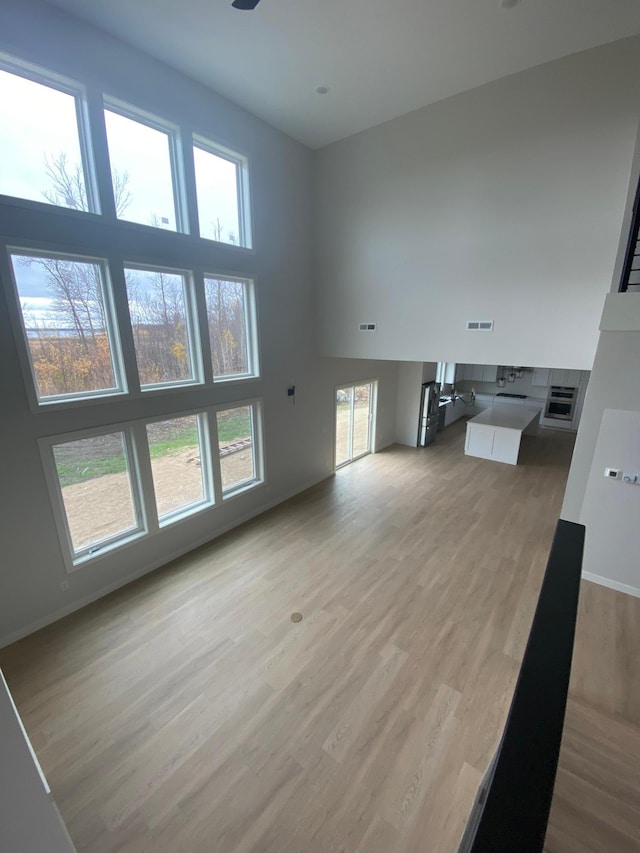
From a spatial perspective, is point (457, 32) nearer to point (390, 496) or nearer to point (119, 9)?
point (119, 9)

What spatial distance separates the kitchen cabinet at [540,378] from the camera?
1071 centimetres

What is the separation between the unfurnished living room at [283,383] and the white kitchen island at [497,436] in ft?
9.72

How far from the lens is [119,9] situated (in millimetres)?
2982

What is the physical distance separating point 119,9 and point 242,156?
1.71 m

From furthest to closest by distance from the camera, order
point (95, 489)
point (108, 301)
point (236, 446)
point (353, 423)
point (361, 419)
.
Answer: point (361, 419) → point (353, 423) → point (236, 446) → point (95, 489) → point (108, 301)

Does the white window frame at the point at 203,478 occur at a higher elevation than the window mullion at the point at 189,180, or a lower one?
lower

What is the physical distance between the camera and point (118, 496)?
402 centimetres

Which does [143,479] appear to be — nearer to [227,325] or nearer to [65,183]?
[227,325]

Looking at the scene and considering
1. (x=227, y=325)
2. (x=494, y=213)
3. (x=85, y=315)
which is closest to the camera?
(x=85, y=315)

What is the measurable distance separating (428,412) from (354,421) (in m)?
2.35

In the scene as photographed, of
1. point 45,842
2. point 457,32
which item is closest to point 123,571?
point 45,842

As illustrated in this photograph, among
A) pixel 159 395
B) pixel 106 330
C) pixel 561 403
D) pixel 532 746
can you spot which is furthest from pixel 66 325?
pixel 561 403

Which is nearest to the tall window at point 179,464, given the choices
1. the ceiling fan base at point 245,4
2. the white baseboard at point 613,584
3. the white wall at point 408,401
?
the ceiling fan base at point 245,4

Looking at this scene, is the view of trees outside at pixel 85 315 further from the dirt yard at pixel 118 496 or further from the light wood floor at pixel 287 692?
the light wood floor at pixel 287 692
